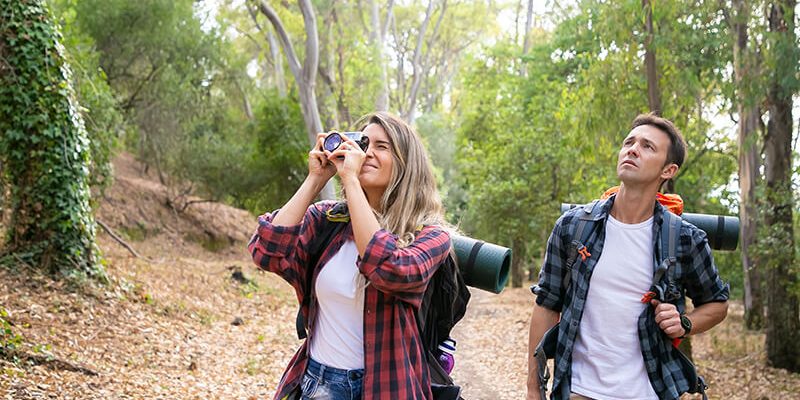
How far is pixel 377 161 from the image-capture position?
2.70 m

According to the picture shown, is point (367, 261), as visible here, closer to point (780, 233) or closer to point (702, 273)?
point (702, 273)

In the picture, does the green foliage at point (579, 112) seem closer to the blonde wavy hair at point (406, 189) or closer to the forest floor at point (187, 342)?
the forest floor at point (187, 342)

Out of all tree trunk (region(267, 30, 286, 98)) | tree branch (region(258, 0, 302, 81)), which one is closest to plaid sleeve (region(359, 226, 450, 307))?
tree branch (region(258, 0, 302, 81))

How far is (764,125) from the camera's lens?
399 inches

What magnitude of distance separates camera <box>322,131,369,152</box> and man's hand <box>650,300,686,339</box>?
135 centimetres

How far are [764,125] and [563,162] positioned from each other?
853 centimetres

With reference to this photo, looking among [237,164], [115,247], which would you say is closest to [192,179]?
[237,164]

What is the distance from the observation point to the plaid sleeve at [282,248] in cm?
267

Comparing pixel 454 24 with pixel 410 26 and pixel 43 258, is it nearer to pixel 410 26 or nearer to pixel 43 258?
pixel 410 26

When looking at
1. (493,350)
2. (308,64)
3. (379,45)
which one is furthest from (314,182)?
(379,45)

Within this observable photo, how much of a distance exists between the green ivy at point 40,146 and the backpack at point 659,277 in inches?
295

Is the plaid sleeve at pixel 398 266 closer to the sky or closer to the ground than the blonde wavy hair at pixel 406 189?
closer to the ground

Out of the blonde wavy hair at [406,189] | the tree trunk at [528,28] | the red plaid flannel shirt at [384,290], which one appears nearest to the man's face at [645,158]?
the blonde wavy hair at [406,189]

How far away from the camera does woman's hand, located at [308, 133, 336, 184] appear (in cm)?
270
